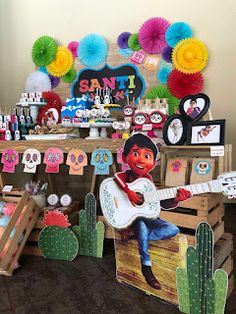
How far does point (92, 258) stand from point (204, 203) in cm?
101

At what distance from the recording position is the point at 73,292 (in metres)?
1.82

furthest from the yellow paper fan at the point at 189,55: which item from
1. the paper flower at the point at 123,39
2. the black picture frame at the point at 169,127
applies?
the black picture frame at the point at 169,127

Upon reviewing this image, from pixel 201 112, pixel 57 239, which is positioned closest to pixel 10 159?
pixel 57 239

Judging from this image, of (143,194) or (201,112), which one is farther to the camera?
(201,112)

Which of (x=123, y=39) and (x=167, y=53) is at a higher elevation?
(x=123, y=39)

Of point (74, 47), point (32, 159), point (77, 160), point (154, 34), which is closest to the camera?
point (77, 160)

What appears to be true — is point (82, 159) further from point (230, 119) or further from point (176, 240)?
point (230, 119)

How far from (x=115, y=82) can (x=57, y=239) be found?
1528 mm

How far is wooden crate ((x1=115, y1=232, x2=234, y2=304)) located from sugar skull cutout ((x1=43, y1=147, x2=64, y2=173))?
27.8 inches

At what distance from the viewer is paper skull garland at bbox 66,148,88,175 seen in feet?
7.21

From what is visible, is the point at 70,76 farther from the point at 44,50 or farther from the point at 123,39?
the point at 123,39

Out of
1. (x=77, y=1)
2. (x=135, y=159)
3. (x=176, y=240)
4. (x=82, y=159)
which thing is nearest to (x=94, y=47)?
(x=77, y=1)

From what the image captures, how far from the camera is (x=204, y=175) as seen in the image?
1.66 meters

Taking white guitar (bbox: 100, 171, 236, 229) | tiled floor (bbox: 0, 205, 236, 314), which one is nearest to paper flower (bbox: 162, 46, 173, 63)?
white guitar (bbox: 100, 171, 236, 229)
